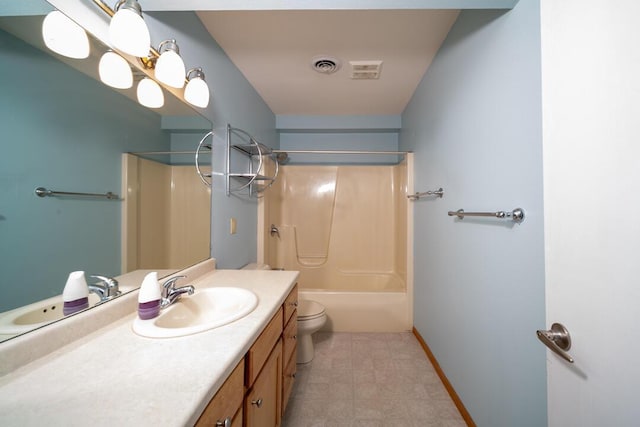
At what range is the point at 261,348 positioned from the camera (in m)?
0.88

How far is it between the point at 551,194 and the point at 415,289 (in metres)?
1.86

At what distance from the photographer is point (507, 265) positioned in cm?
97

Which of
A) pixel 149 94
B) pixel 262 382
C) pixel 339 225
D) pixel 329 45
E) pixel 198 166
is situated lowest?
pixel 262 382

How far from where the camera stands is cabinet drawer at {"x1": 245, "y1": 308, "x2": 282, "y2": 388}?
0.77 m

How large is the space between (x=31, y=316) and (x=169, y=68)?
102cm

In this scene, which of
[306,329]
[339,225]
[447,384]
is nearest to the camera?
[447,384]

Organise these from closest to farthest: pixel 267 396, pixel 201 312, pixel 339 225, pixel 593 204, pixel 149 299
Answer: pixel 593 204 < pixel 149 299 < pixel 267 396 < pixel 201 312 < pixel 339 225

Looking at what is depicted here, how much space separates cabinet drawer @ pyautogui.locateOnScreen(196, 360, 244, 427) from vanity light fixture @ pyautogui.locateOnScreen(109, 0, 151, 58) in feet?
3.86

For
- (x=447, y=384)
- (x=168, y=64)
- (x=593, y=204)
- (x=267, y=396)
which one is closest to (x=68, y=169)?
(x=168, y=64)

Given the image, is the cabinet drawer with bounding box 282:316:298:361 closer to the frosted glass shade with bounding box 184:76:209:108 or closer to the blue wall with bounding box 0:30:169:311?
the blue wall with bounding box 0:30:169:311

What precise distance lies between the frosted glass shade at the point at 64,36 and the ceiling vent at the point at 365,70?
5.16 feet

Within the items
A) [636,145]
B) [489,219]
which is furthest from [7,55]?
[489,219]

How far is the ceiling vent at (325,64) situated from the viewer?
175 centimetres

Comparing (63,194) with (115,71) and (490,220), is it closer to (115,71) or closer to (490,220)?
(115,71)
